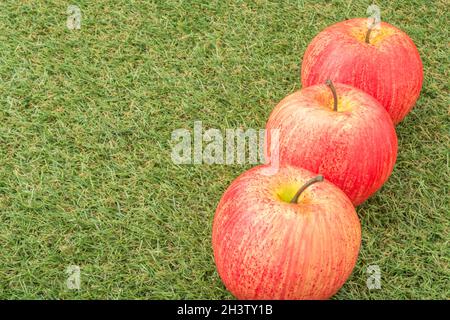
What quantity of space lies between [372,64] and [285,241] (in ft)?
4.13

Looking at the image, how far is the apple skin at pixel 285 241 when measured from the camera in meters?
2.56

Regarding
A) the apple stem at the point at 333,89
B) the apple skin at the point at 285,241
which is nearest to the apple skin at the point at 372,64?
the apple stem at the point at 333,89

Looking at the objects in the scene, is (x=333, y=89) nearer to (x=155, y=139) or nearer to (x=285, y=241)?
(x=285, y=241)

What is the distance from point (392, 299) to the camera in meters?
2.99

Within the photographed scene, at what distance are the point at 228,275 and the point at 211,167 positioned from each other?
1034 mm

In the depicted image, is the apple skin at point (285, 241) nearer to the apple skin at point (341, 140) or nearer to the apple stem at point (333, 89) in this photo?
the apple skin at point (341, 140)

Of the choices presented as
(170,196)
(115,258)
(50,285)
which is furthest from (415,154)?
(50,285)

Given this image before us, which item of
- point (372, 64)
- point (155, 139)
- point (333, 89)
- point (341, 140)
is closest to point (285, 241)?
point (341, 140)

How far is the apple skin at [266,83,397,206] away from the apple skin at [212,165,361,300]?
0.28 metres

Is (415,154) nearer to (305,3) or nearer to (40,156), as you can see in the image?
(305,3)

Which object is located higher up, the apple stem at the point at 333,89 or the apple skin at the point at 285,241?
the apple stem at the point at 333,89

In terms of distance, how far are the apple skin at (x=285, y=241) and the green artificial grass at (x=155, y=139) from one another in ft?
1.22

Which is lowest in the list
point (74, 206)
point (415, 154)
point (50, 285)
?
point (50, 285)

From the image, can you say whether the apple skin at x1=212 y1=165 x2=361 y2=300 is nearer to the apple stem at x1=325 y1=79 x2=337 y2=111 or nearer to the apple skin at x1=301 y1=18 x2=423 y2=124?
the apple stem at x1=325 y1=79 x2=337 y2=111
